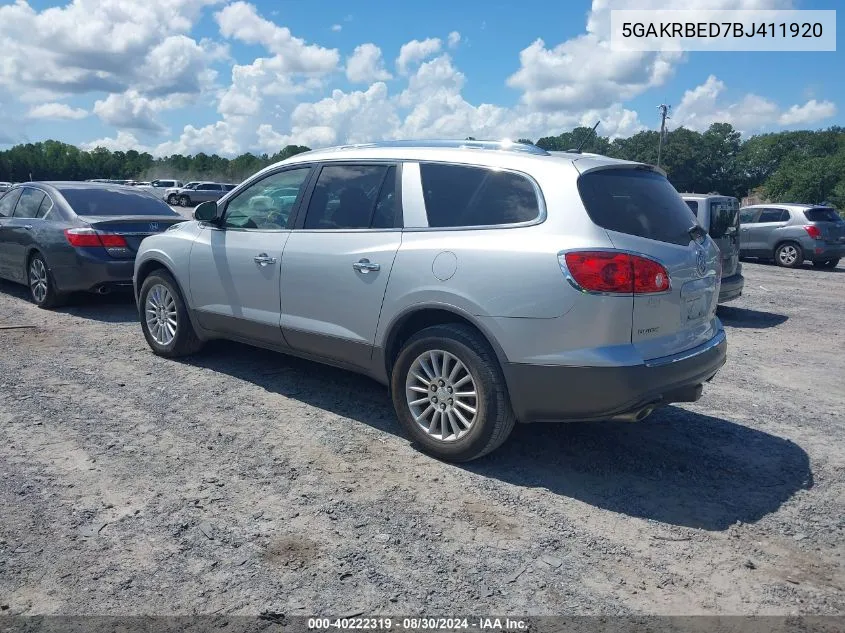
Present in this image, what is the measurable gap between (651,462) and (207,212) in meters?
3.89

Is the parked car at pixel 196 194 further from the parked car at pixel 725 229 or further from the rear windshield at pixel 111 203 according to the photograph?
the parked car at pixel 725 229

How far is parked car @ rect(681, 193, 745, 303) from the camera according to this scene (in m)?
9.20

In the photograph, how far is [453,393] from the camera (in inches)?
167

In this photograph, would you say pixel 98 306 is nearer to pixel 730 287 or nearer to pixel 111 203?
pixel 111 203

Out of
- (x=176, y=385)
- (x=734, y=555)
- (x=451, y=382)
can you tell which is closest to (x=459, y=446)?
(x=451, y=382)

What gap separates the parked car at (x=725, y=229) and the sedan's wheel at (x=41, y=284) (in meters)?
7.90

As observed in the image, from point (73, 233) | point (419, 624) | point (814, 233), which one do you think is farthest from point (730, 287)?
point (814, 233)

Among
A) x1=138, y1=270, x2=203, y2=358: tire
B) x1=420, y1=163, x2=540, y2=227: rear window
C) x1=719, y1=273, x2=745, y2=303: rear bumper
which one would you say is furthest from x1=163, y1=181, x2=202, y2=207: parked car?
x1=420, y1=163, x2=540, y2=227: rear window

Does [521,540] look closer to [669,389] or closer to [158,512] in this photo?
[669,389]

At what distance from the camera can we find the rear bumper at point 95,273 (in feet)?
26.7

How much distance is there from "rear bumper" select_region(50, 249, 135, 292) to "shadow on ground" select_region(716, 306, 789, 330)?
748 centimetres

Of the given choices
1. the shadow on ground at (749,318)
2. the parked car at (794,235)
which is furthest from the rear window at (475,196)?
the parked car at (794,235)

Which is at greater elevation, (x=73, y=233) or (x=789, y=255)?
(x=73, y=233)

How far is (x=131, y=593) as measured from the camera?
2.96 meters
